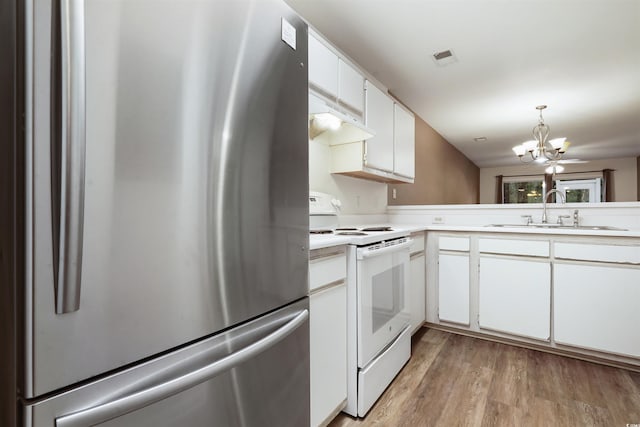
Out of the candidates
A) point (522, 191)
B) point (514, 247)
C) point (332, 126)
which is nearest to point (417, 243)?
point (514, 247)

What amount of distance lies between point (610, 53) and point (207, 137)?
3378mm

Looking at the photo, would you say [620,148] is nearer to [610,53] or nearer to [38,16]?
[610,53]

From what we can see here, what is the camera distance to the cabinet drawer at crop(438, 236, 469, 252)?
98.7 inches

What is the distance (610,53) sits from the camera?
2510 millimetres

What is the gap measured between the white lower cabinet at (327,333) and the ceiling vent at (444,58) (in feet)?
6.54

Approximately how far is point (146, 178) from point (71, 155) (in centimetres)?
12

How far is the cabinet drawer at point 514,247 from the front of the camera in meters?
2.21

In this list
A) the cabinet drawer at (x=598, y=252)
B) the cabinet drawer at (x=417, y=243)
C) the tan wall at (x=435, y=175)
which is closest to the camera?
the cabinet drawer at (x=598, y=252)

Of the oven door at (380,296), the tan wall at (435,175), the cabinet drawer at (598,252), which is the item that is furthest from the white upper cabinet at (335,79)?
the cabinet drawer at (598,252)

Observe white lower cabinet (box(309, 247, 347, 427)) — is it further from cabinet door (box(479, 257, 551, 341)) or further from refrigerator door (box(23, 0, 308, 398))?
cabinet door (box(479, 257, 551, 341))

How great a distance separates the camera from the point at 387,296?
70.3 inches

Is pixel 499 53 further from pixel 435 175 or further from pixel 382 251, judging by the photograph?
pixel 435 175

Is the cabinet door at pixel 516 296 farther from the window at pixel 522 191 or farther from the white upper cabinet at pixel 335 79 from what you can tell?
the window at pixel 522 191

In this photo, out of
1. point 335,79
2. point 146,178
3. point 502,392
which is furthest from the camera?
point 335,79
